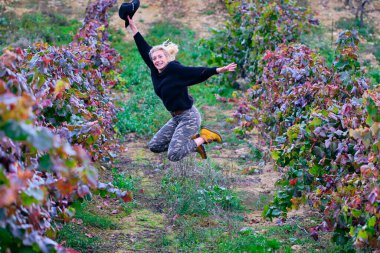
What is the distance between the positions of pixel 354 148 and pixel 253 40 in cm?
693

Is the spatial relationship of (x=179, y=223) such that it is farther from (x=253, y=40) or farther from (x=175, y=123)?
(x=253, y=40)

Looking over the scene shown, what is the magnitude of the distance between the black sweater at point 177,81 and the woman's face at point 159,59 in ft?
0.15

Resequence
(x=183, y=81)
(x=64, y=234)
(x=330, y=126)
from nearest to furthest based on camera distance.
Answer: (x=330, y=126) < (x=64, y=234) < (x=183, y=81)

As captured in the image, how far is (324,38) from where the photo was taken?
18.0m

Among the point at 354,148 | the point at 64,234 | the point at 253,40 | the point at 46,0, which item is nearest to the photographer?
the point at 354,148

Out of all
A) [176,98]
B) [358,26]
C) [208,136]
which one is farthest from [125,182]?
[358,26]

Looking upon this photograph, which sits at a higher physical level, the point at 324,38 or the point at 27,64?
the point at 27,64

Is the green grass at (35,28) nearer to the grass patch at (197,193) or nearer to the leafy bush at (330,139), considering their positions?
the grass patch at (197,193)

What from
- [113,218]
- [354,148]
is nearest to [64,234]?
[113,218]

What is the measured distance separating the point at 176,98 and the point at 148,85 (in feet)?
19.4

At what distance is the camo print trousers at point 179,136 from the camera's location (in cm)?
783

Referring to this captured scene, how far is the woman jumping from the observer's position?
7801 mm

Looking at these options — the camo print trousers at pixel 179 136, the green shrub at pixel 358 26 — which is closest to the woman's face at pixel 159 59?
the camo print trousers at pixel 179 136

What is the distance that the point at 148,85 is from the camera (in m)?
13.8
